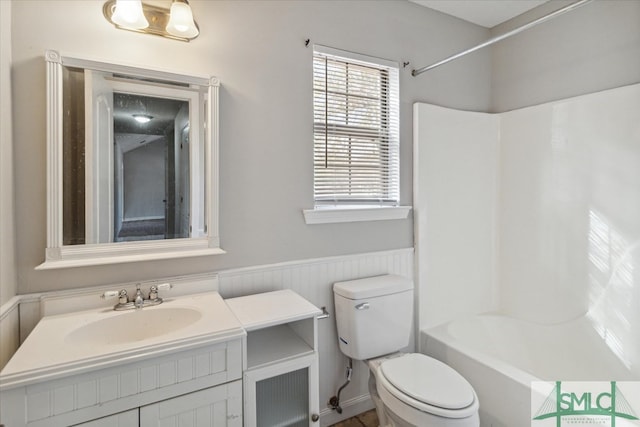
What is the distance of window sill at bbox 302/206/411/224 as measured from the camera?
1.83 m

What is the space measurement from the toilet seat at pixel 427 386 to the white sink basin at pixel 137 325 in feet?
3.05

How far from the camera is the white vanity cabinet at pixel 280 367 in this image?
128 cm

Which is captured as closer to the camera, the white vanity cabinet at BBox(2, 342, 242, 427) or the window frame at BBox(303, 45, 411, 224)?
the white vanity cabinet at BBox(2, 342, 242, 427)

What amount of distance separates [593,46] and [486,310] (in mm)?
1910

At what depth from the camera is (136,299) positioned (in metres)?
1.35

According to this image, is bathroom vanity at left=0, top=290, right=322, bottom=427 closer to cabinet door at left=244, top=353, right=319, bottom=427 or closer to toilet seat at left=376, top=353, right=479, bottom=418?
cabinet door at left=244, top=353, right=319, bottom=427

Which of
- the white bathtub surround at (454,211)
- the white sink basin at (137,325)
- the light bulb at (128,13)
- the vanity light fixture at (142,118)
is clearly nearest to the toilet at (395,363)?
the white bathtub surround at (454,211)

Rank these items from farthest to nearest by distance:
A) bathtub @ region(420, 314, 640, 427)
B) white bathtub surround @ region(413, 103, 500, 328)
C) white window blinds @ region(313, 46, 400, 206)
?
white bathtub surround @ region(413, 103, 500, 328) → white window blinds @ region(313, 46, 400, 206) → bathtub @ region(420, 314, 640, 427)

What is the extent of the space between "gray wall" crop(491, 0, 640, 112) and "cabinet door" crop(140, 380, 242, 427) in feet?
8.62

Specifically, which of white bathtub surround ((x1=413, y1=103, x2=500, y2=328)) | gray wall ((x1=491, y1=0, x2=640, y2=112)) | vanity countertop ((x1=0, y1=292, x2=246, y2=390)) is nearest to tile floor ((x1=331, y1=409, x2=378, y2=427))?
white bathtub surround ((x1=413, y1=103, x2=500, y2=328))

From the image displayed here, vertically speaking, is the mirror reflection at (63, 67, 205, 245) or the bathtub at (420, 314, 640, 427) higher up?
the mirror reflection at (63, 67, 205, 245)

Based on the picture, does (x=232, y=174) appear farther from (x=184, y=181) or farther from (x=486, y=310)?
(x=486, y=310)

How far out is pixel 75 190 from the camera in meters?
1.30

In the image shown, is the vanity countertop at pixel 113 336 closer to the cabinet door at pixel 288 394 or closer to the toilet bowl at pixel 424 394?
the cabinet door at pixel 288 394
